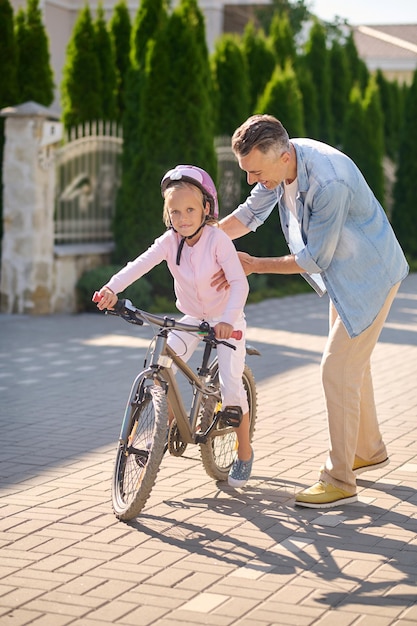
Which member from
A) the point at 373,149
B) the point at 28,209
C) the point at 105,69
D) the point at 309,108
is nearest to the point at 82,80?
the point at 105,69

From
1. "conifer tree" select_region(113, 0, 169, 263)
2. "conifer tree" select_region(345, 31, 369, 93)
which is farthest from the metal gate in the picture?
"conifer tree" select_region(345, 31, 369, 93)

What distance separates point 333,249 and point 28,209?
357 inches

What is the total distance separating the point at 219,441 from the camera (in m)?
6.25

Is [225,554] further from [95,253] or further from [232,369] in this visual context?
[95,253]

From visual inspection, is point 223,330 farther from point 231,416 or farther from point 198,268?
point 231,416

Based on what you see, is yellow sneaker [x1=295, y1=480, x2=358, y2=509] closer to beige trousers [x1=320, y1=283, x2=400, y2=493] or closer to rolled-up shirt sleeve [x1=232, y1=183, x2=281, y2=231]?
beige trousers [x1=320, y1=283, x2=400, y2=493]

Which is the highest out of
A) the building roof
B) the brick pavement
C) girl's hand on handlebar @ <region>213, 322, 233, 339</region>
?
the building roof

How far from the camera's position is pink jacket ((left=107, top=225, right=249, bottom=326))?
5.57m

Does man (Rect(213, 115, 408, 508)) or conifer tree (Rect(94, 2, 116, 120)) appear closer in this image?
man (Rect(213, 115, 408, 508))

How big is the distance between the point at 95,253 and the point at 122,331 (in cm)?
245

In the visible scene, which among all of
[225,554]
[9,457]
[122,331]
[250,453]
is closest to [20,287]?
[122,331]

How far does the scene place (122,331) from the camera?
516 inches

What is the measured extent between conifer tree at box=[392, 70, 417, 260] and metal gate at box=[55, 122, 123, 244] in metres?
10.6

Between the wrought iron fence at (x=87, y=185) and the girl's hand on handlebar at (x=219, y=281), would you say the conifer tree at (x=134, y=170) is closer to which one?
the wrought iron fence at (x=87, y=185)
